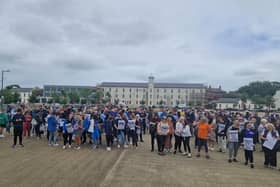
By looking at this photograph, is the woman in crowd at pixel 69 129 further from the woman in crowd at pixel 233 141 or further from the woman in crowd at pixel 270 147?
the woman in crowd at pixel 270 147

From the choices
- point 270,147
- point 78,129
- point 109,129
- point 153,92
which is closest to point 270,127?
point 270,147

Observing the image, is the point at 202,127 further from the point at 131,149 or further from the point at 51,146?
the point at 51,146

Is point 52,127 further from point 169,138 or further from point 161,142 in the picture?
point 169,138

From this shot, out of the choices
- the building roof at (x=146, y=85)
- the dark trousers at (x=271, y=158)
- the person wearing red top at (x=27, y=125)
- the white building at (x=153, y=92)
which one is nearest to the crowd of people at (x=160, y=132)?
the dark trousers at (x=271, y=158)

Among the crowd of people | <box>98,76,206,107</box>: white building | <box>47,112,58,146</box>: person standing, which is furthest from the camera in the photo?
<box>98,76,206,107</box>: white building

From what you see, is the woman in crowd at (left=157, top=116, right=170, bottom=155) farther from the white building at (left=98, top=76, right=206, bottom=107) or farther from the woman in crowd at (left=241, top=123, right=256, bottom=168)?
the white building at (left=98, top=76, right=206, bottom=107)

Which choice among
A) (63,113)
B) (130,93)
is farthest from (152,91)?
(63,113)

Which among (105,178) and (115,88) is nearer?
(105,178)

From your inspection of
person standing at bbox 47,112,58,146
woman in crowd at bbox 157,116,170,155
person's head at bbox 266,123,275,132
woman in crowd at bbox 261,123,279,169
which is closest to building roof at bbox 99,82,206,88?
person standing at bbox 47,112,58,146

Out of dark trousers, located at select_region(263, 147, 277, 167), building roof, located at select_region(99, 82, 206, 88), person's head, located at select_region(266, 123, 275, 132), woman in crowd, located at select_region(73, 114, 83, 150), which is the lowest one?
dark trousers, located at select_region(263, 147, 277, 167)

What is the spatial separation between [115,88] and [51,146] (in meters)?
134

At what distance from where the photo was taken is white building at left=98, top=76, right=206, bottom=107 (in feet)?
473

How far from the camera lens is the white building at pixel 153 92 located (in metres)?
144

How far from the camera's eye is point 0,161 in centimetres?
1042
